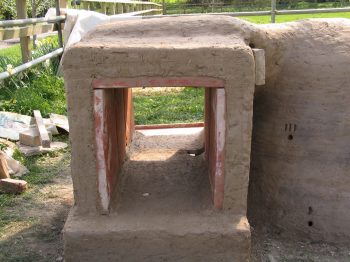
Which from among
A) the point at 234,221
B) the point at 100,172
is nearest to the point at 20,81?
the point at 100,172

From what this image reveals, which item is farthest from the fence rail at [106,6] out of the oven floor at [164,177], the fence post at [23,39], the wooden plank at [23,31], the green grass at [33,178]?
the oven floor at [164,177]

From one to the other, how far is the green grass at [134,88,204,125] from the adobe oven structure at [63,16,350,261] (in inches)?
132

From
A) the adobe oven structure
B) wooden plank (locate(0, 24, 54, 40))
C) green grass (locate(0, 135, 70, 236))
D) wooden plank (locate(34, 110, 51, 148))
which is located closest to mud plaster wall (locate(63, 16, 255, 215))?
the adobe oven structure

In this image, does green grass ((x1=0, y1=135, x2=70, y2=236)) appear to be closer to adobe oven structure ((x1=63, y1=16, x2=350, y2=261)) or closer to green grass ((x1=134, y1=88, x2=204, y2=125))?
adobe oven structure ((x1=63, y1=16, x2=350, y2=261))

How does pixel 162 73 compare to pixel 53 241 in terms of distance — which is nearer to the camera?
pixel 162 73

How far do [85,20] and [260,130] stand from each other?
5846 millimetres

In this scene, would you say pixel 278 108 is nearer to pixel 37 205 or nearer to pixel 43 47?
pixel 37 205

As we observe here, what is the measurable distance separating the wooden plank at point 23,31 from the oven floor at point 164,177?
3000 mm

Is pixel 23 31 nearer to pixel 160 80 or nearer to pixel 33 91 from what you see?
pixel 33 91

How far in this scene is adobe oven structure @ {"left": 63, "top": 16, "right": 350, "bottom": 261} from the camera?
3.21 metres

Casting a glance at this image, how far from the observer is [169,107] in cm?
825

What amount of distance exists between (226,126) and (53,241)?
171cm

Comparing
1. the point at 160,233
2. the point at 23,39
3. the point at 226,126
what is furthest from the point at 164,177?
the point at 23,39

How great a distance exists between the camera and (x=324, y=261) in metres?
3.62
